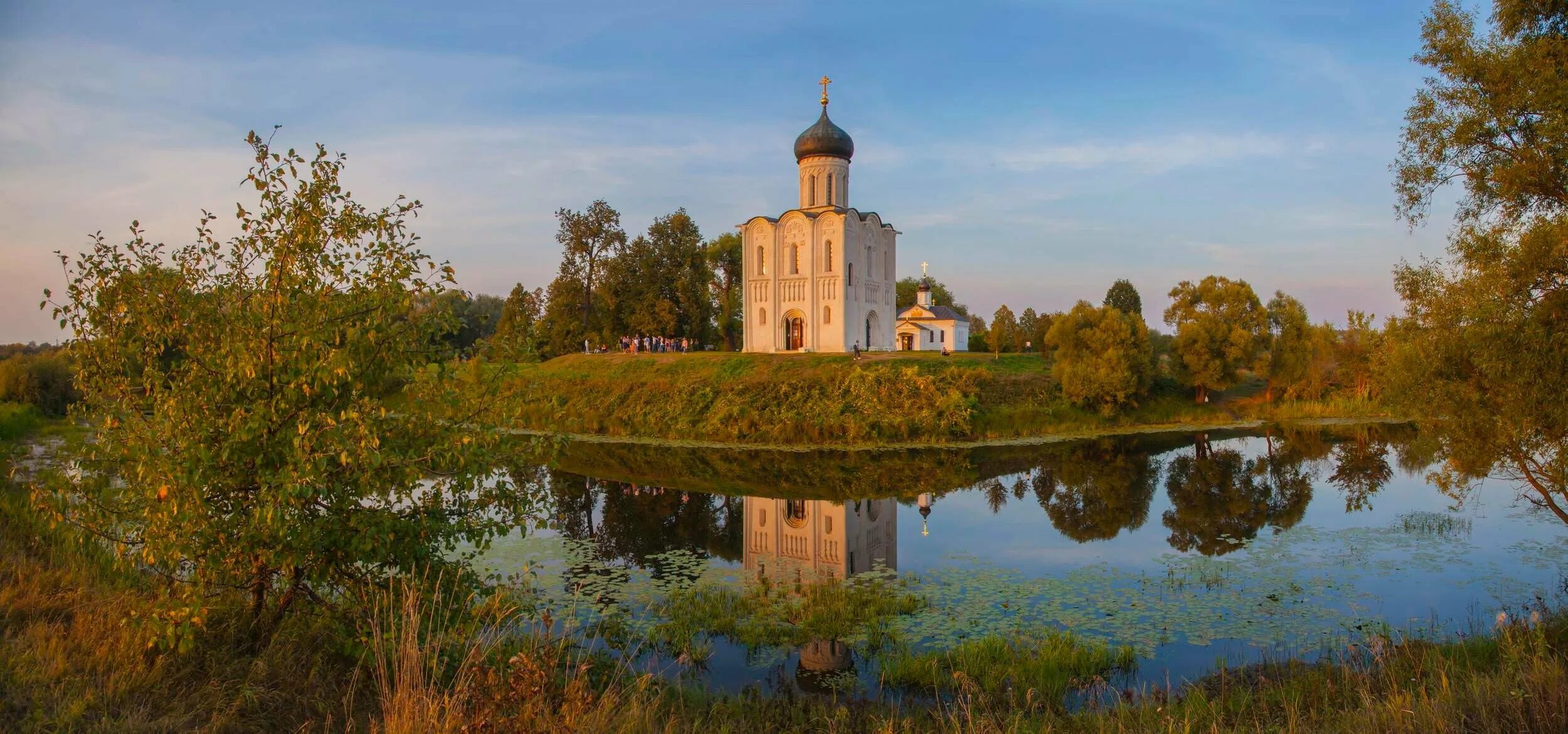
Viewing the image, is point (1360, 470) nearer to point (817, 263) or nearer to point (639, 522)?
point (639, 522)

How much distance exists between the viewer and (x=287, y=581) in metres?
5.73

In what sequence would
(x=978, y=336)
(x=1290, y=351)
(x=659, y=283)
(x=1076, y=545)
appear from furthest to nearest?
(x=978, y=336), (x=659, y=283), (x=1290, y=351), (x=1076, y=545)

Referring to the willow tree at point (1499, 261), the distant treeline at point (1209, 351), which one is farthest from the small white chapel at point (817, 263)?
the willow tree at point (1499, 261)

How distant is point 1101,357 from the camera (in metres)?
27.4

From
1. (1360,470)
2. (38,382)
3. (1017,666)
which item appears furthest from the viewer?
(38,382)

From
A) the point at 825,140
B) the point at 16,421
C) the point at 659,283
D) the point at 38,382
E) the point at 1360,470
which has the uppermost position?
the point at 825,140

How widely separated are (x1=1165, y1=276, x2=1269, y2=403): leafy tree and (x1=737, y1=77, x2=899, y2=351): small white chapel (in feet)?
39.4

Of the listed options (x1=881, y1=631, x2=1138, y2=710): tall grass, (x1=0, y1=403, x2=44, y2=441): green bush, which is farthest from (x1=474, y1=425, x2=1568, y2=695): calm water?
(x1=0, y1=403, x2=44, y2=441): green bush

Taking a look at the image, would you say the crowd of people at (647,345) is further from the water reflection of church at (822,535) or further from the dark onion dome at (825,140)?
the water reflection of church at (822,535)

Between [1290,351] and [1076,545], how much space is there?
23.2 m

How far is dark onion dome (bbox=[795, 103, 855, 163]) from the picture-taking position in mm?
35188

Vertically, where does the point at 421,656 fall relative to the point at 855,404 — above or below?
below

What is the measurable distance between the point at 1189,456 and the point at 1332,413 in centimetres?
1217

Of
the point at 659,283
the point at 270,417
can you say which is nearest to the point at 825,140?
the point at 659,283
